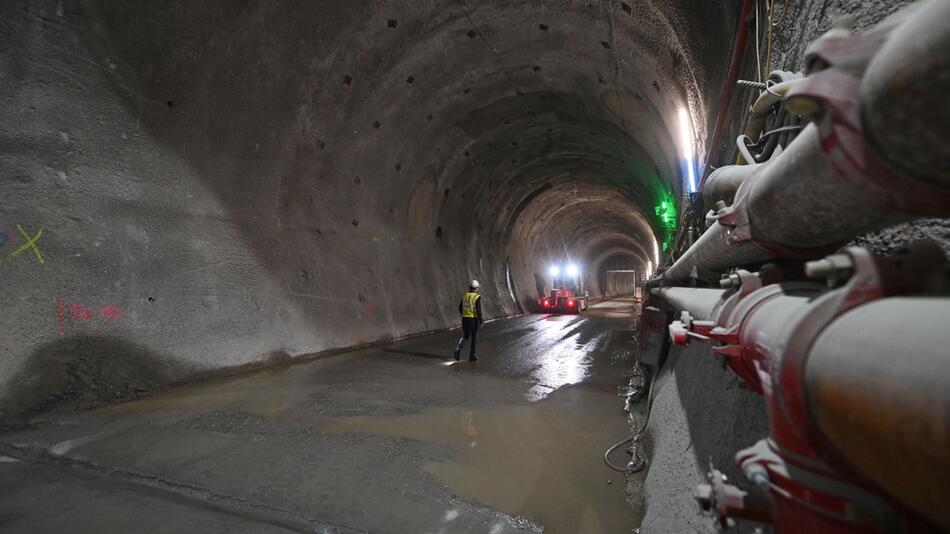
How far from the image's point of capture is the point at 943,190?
0.85 meters

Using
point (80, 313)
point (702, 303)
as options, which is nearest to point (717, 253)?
point (702, 303)

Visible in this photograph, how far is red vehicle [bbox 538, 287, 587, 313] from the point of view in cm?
1902

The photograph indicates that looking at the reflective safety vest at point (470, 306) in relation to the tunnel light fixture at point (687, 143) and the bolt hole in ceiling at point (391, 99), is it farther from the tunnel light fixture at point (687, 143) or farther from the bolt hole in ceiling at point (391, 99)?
the tunnel light fixture at point (687, 143)

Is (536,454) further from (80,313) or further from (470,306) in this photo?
(80,313)

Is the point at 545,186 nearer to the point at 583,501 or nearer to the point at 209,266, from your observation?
the point at 209,266

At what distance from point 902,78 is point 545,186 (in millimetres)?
17467

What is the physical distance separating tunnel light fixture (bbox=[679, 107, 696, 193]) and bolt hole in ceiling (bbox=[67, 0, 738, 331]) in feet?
0.15

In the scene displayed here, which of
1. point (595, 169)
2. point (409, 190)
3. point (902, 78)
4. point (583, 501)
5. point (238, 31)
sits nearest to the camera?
point (902, 78)

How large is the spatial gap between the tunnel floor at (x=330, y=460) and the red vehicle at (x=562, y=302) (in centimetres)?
1325

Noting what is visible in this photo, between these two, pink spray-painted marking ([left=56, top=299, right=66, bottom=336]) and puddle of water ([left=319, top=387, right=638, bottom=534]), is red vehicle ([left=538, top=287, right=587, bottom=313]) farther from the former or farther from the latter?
pink spray-painted marking ([left=56, top=299, right=66, bottom=336])

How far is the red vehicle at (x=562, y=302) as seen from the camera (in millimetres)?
19016

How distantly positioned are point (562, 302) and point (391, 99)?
1289 cm

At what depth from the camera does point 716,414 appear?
7.56 ft

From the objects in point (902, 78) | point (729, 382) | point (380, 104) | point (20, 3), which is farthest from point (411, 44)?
point (902, 78)
